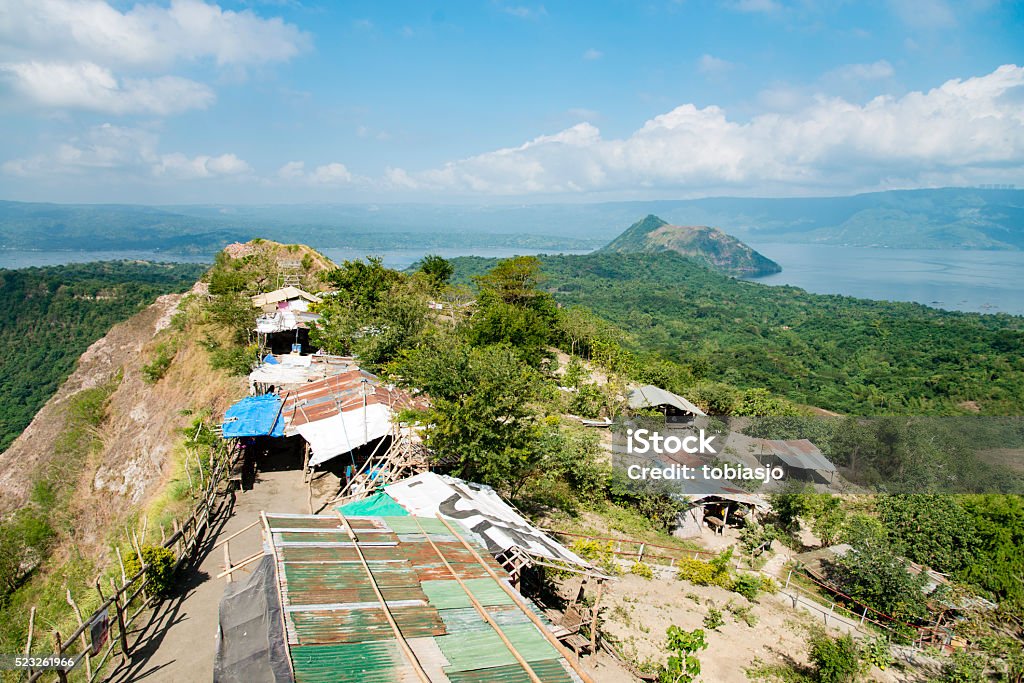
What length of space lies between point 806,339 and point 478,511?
98453mm

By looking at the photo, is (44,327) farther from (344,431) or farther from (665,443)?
(665,443)

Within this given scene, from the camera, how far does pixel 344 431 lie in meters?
14.0

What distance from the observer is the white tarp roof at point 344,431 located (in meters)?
13.4

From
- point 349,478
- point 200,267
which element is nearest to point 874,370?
point 349,478

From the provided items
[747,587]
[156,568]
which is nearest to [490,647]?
[156,568]

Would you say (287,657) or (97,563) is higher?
(287,657)

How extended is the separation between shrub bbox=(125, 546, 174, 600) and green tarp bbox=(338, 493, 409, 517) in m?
2.98

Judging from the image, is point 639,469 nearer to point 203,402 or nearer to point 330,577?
point 330,577

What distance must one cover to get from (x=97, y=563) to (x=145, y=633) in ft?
24.9

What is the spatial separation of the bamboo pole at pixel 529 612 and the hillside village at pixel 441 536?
0.03 m

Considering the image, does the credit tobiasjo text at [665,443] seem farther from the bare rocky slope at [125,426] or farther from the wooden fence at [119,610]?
the bare rocky slope at [125,426]

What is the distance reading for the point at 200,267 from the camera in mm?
131500

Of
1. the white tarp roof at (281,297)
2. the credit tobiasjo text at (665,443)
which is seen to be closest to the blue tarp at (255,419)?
the credit tobiasjo text at (665,443)

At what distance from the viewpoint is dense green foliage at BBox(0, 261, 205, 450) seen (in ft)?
149
